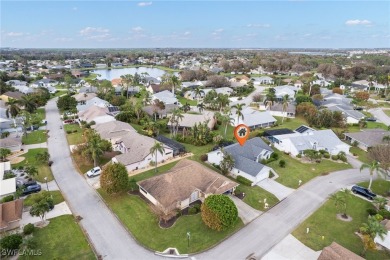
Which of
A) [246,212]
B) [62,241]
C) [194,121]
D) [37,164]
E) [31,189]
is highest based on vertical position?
[194,121]

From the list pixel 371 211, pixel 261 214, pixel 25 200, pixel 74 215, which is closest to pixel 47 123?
pixel 25 200

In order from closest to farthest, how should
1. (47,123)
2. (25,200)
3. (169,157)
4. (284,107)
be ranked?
(25,200) → (169,157) → (47,123) → (284,107)

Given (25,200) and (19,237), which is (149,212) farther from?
(25,200)

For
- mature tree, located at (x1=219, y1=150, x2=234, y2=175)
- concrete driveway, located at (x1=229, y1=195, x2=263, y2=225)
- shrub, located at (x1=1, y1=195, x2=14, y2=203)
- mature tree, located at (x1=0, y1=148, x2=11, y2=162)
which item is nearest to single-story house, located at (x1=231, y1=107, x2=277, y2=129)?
mature tree, located at (x1=219, y1=150, x2=234, y2=175)

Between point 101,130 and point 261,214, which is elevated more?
point 101,130

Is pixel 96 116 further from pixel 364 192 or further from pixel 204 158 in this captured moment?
pixel 364 192

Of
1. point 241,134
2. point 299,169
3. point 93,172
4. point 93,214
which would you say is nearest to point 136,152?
point 93,172

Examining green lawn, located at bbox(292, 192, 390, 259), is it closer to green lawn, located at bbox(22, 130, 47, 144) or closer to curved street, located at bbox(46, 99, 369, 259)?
curved street, located at bbox(46, 99, 369, 259)

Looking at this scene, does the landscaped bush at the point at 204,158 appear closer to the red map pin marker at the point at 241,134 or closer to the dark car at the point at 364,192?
the red map pin marker at the point at 241,134
